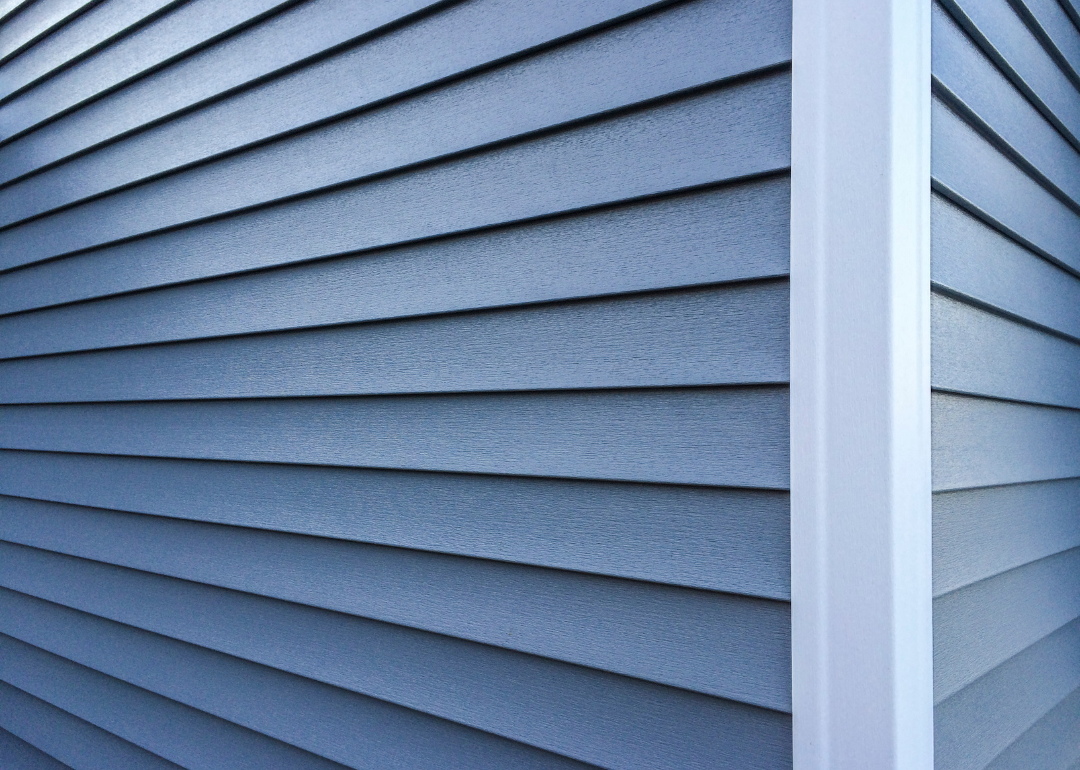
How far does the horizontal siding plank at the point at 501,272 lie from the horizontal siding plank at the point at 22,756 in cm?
138

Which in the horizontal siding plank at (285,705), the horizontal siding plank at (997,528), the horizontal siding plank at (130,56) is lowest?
the horizontal siding plank at (285,705)

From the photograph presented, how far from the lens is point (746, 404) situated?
1.02 metres

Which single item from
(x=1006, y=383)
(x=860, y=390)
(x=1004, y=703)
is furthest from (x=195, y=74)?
(x=1004, y=703)

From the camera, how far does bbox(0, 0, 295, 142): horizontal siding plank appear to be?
1.80 metres

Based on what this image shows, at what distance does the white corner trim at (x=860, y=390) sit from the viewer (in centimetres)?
92

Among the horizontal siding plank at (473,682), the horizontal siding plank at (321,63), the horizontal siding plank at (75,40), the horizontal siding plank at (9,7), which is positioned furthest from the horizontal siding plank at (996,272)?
the horizontal siding plank at (9,7)

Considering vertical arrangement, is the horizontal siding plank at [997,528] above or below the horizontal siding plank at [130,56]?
below

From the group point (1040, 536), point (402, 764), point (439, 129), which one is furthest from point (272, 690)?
point (1040, 536)

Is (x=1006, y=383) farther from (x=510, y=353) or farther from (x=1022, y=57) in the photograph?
(x=510, y=353)

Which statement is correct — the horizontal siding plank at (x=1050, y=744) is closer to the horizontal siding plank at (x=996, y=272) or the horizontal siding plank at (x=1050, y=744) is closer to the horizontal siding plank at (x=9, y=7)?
the horizontal siding plank at (x=996, y=272)

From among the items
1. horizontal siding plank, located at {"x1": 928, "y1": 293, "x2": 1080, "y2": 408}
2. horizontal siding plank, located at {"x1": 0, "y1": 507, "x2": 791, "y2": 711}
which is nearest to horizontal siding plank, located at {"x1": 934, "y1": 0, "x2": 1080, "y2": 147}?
horizontal siding plank, located at {"x1": 928, "y1": 293, "x2": 1080, "y2": 408}

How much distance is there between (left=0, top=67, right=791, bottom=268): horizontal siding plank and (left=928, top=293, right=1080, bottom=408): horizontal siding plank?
0.32 metres

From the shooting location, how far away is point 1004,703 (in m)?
1.28

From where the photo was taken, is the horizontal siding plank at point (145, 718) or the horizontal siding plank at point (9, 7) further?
the horizontal siding plank at point (9, 7)
